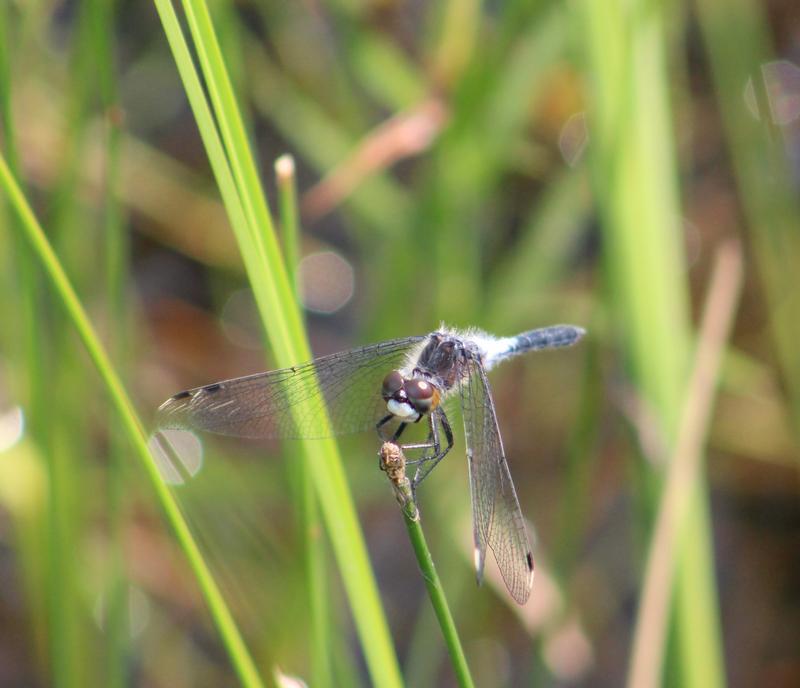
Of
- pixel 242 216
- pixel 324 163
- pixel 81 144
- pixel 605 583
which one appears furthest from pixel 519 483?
pixel 242 216

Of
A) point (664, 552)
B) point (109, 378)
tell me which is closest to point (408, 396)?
point (664, 552)

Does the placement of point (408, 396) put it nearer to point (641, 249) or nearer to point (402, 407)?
point (402, 407)

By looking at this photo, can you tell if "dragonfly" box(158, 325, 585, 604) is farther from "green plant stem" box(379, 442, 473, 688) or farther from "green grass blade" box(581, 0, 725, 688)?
"green grass blade" box(581, 0, 725, 688)

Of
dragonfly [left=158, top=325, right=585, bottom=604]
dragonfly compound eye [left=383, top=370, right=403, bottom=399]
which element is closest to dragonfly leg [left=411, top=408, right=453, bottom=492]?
dragonfly [left=158, top=325, right=585, bottom=604]

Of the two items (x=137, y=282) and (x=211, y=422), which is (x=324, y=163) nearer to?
(x=137, y=282)

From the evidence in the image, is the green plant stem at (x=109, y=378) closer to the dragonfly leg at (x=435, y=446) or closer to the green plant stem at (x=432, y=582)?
the green plant stem at (x=432, y=582)

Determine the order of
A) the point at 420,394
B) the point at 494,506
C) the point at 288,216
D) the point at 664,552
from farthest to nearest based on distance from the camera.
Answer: the point at 664,552, the point at 420,394, the point at 494,506, the point at 288,216
